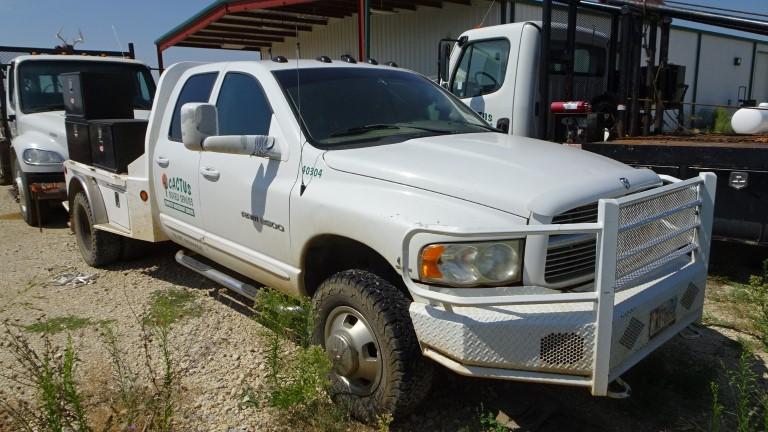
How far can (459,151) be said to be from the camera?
11.0ft

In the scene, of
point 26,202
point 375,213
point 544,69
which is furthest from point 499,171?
point 26,202

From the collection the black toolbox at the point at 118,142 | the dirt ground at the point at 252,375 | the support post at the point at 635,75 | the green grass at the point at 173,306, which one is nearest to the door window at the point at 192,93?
the black toolbox at the point at 118,142

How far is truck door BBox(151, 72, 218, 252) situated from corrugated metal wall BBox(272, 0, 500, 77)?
9424mm

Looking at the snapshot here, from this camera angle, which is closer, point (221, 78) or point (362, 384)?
point (362, 384)

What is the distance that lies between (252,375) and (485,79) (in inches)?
195

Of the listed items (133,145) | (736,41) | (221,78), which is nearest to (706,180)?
(221,78)

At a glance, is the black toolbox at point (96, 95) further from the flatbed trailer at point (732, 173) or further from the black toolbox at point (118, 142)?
the flatbed trailer at point (732, 173)

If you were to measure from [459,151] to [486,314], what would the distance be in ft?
3.71

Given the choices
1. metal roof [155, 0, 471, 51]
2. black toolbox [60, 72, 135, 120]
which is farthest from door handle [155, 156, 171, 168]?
metal roof [155, 0, 471, 51]

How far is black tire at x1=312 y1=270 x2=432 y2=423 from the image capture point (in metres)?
2.83

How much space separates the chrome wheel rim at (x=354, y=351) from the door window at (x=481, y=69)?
4.75m

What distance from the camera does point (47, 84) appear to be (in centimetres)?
895

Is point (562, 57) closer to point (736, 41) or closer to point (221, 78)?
point (221, 78)

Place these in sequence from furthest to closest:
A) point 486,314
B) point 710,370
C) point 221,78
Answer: point 221,78 < point 710,370 < point 486,314
